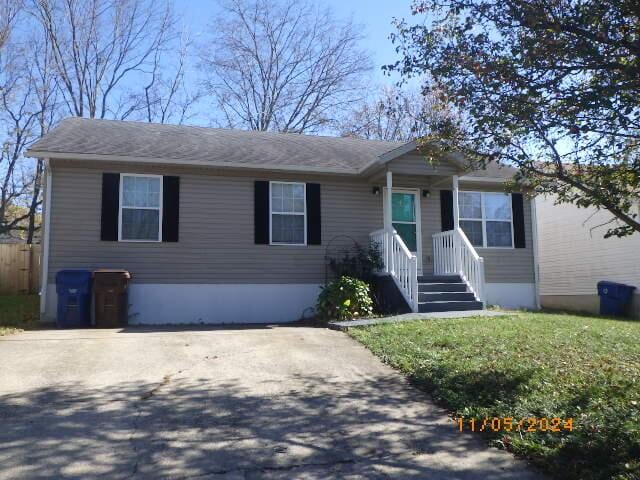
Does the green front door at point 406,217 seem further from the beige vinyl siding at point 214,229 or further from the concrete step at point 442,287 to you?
the concrete step at point 442,287

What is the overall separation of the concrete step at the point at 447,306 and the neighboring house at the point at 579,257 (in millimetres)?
6804

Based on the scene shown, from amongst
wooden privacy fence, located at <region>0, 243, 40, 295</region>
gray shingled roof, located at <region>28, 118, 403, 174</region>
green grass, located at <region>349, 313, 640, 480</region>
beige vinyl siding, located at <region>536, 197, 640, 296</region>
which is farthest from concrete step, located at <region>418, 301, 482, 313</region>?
wooden privacy fence, located at <region>0, 243, 40, 295</region>

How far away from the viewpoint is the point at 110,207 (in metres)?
10.6

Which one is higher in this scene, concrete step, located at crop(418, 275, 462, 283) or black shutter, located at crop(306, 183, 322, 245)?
black shutter, located at crop(306, 183, 322, 245)

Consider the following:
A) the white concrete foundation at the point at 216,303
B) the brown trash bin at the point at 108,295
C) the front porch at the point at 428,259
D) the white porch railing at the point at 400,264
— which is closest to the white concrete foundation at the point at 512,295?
the front porch at the point at 428,259

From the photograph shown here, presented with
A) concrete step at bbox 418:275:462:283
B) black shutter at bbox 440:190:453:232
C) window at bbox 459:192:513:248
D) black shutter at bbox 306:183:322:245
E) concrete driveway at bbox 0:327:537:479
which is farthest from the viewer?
window at bbox 459:192:513:248

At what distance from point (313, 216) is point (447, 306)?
3471mm

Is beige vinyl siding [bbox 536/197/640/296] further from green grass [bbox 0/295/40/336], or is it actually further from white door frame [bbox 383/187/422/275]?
green grass [bbox 0/295/40/336]

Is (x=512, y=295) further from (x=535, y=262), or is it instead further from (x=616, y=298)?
(x=616, y=298)

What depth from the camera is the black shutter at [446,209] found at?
12.5m

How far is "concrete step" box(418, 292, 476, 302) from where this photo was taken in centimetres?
1015

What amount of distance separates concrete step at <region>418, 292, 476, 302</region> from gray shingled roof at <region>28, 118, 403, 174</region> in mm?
2916

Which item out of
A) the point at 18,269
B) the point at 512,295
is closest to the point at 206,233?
the point at 512,295

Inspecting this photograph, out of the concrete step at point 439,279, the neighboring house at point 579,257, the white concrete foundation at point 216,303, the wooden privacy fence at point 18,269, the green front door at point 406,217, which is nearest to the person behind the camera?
the white concrete foundation at point 216,303
